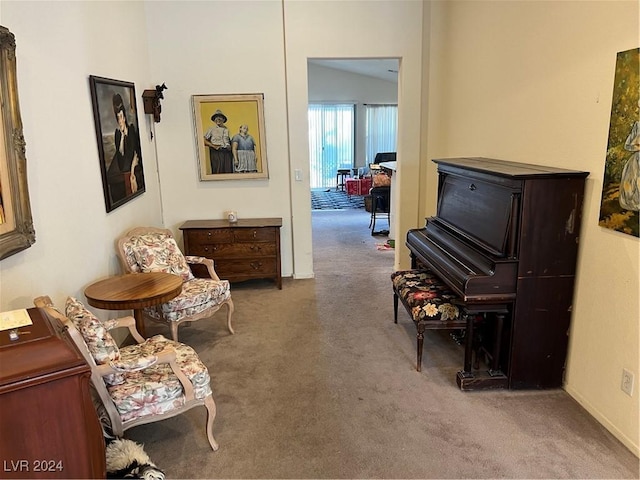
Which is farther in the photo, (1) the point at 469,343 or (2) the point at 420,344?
(2) the point at 420,344

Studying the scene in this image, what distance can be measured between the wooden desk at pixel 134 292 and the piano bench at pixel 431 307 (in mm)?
1498

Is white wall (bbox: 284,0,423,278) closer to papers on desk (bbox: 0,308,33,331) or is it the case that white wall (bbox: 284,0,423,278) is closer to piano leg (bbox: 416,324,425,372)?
piano leg (bbox: 416,324,425,372)

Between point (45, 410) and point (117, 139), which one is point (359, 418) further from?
point (117, 139)

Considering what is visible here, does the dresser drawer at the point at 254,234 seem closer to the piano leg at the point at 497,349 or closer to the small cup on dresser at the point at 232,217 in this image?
the small cup on dresser at the point at 232,217

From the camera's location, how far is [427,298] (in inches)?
120

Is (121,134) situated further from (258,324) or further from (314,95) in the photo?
(314,95)

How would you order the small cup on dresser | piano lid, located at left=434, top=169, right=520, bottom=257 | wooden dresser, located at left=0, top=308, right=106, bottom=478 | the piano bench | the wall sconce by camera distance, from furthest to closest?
the small cup on dresser → the wall sconce → the piano bench → piano lid, located at left=434, top=169, right=520, bottom=257 → wooden dresser, located at left=0, top=308, right=106, bottom=478

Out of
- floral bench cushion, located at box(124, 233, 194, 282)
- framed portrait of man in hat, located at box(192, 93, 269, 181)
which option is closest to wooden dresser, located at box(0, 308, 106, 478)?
floral bench cushion, located at box(124, 233, 194, 282)

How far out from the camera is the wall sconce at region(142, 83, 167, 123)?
4230 millimetres

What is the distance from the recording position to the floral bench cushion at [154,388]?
215 centimetres

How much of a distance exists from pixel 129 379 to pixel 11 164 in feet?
3.63

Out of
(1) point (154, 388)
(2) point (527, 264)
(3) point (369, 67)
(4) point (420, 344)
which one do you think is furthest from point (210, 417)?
(3) point (369, 67)

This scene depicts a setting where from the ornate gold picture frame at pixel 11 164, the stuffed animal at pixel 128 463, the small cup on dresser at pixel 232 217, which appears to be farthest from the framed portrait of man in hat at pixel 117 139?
the stuffed animal at pixel 128 463

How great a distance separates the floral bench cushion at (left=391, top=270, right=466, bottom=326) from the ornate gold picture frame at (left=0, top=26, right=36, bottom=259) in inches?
86.6
